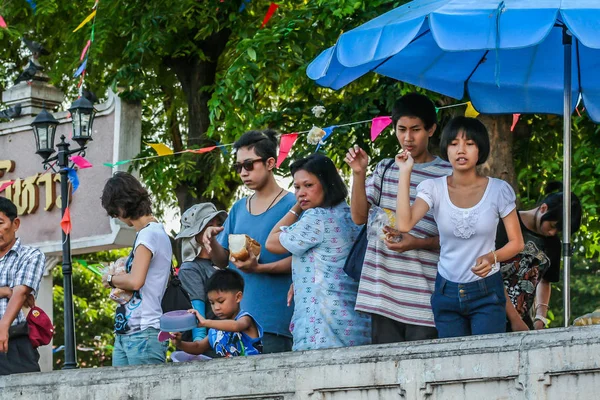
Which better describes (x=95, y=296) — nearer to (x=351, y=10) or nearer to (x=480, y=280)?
(x=351, y=10)

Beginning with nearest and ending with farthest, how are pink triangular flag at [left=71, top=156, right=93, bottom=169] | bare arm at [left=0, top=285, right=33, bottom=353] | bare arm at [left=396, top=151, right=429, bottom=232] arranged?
bare arm at [left=396, top=151, right=429, bottom=232] → bare arm at [left=0, top=285, right=33, bottom=353] → pink triangular flag at [left=71, top=156, right=93, bottom=169]

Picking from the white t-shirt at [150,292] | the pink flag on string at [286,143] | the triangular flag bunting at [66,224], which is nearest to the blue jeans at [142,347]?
the white t-shirt at [150,292]

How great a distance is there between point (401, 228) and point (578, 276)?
2793 centimetres

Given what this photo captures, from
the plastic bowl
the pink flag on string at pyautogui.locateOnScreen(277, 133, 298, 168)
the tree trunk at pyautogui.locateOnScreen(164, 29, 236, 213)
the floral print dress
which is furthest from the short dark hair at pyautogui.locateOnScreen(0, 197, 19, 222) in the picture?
the tree trunk at pyautogui.locateOnScreen(164, 29, 236, 213)

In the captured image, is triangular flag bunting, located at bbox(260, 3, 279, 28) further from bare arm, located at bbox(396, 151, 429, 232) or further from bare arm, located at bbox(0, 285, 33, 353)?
bare arm, located at bbox(396, 151, 429, 232)

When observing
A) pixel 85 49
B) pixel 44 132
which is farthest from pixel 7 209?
pixel 85 49

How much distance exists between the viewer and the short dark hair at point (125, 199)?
7863 millimetres

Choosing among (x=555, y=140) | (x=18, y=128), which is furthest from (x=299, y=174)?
(x=18, y=128)

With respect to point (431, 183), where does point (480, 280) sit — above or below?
below

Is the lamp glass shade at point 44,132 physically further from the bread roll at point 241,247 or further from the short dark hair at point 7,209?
the bread roll at point 241,247

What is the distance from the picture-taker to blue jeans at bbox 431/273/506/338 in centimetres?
662

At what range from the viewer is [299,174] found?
24.4 feet

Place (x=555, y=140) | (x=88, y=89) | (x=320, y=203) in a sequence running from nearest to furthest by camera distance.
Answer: (x=320, y=203) → (x=555, y=140) → (x=88, y=89)

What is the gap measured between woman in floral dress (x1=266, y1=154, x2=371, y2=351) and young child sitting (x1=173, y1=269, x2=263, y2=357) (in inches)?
11.6
